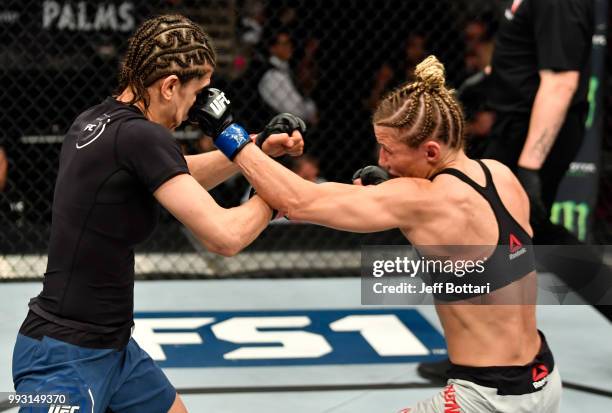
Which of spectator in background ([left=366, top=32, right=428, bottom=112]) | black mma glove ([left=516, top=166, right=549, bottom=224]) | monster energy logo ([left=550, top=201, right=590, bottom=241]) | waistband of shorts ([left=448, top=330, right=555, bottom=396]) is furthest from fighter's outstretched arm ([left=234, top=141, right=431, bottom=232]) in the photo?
spectator in background ([left=366, top=32, right=428, bottom=112])

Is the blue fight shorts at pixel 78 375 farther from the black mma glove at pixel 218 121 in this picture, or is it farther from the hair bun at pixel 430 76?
the hair bun at pixel 430 76

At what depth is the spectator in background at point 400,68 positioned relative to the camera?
6.66 metres

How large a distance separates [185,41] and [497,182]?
81 centimetres

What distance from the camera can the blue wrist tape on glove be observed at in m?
2.58

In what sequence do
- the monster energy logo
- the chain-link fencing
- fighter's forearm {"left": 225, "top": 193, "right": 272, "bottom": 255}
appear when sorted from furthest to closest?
the chain-link fencing
the monster energy logo
fighter's forearm {"left": 225, "top": 193, "right": 272, "bottom": 255}

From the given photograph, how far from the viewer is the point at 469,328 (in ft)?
8.10

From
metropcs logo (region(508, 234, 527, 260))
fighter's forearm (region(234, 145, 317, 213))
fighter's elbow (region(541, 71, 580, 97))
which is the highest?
fighter's forearm (region(234, 145, 317, 213))

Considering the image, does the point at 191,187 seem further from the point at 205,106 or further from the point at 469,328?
the point at 469,328

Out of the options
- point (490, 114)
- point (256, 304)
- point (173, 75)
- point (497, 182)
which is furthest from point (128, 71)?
point (490, 114)

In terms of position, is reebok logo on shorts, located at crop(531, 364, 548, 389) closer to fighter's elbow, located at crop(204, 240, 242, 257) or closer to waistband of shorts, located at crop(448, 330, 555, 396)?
waistband of shorts, located at crop(448, 330, 555, 396)

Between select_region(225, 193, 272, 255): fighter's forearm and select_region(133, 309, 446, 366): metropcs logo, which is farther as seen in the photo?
select_region(133, 309, 446, 366): metropcs logo

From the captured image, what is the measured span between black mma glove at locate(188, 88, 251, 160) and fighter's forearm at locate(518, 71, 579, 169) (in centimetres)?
181

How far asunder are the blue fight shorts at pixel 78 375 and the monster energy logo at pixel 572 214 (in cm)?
383

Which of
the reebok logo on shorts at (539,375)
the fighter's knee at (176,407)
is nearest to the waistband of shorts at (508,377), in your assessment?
the reebok logo on shorts at (539,375)
